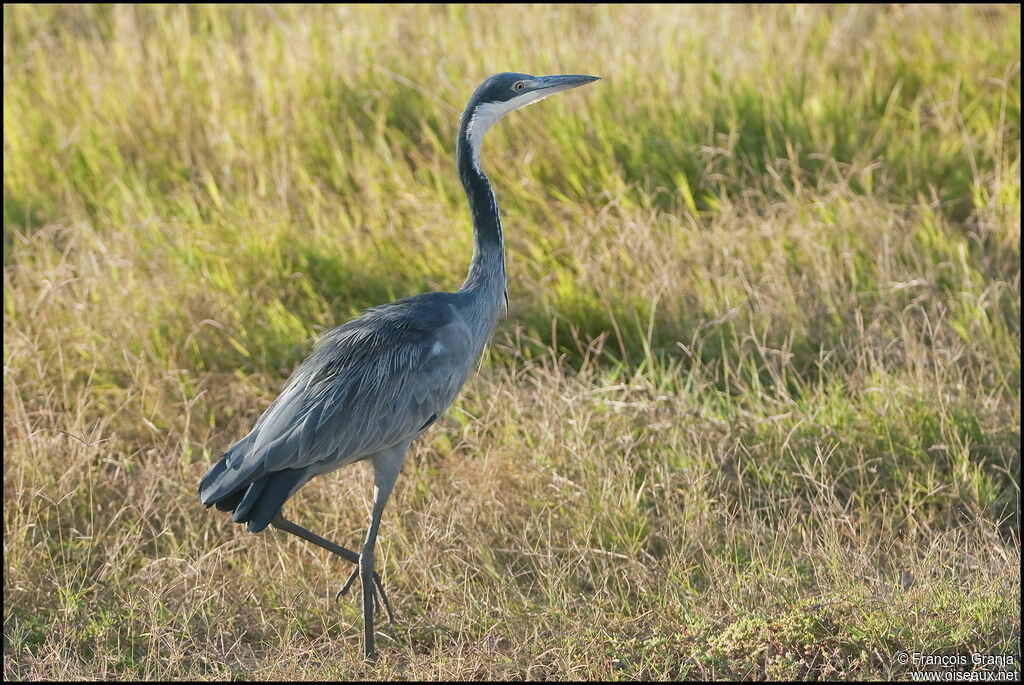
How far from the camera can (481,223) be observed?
4.40 m

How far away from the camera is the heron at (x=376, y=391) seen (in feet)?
12.8

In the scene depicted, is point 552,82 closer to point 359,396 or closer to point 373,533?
point 359,396

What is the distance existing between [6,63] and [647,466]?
5540 mm

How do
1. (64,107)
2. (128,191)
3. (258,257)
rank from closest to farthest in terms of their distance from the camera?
(258,257) → (128,191) → (64,107)

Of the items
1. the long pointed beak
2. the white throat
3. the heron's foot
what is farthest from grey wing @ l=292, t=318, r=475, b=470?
the long pointed beak

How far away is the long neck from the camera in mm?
4348

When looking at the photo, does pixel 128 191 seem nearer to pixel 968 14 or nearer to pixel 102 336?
pixel 102 336

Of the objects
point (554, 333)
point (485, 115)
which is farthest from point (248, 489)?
point (554, 333)

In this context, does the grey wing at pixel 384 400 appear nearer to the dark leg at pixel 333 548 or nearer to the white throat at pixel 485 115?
the dark leg at pixel 333 548

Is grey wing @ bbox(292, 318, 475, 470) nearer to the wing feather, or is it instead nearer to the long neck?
the wing feather

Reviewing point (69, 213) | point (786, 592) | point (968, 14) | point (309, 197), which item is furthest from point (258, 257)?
point (968, 14)

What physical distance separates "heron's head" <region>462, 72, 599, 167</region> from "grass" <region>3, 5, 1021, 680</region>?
3.81 ft

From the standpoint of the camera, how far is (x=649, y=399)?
5.07 meters

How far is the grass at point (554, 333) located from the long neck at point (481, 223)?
25.7 inches
